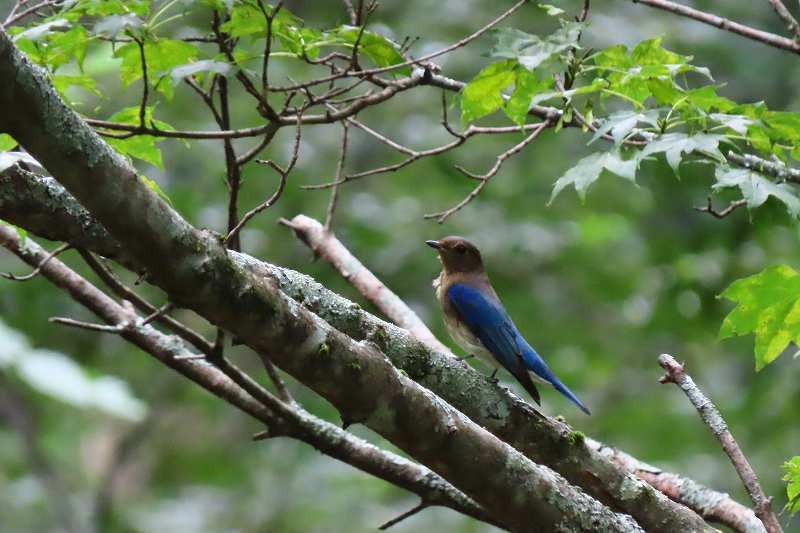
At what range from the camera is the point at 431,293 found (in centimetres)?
754

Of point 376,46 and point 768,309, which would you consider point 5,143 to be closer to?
point 376,46

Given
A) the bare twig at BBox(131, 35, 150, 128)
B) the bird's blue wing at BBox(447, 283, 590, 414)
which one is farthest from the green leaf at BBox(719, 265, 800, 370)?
the bare twig at BBox(131, 35, 150, 128)

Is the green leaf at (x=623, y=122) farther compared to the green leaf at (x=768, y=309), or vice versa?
the green leaf at (x=768, y=309)

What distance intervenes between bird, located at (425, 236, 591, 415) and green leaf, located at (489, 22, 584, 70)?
1.45 m

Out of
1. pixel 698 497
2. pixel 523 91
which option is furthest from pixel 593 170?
pixel 698 497

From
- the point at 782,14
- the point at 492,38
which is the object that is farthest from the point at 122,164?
the point at 782,14

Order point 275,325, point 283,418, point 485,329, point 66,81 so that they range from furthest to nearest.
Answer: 1. point 485,329
2. point 283,418
3. point 66,81
4. point 275,325

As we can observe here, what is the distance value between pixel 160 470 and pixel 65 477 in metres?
0.87

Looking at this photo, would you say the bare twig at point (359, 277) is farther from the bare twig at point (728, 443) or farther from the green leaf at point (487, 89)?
the bare twig at point (728, 443)

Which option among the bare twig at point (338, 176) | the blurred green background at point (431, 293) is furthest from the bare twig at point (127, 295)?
the blurred green background at point (431, 293)

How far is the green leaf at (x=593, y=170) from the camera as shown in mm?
2898

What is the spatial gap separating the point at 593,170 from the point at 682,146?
0.23 meters

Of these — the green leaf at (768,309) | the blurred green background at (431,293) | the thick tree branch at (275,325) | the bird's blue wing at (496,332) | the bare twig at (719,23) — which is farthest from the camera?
the blurred green background at (431,293)

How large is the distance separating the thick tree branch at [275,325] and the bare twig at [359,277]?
150 cm
